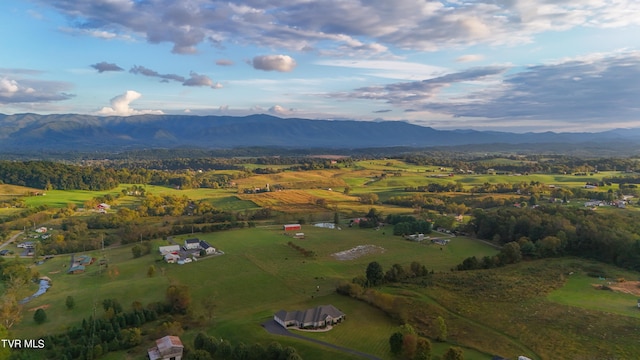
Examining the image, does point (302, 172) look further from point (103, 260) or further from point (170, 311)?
point (170, 311)

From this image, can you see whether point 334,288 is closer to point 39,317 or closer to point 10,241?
point 39,317

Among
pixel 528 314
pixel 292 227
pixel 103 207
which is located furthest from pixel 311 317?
pixel 103 207

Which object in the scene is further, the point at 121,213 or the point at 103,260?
the point at 121,213

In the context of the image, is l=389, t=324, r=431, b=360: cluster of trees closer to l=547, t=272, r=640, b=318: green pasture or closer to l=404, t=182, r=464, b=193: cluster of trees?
l=547, t=272, r=640, b=318: green pasture

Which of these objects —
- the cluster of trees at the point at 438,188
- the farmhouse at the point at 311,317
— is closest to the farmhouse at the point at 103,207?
the farmhouse at the point at 311,317

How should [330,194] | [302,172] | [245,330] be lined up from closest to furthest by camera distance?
1. [245,330]
2. [330,194]
3. [302,172]

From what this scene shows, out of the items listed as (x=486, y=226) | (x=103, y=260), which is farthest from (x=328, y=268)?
(x=103, y=260)

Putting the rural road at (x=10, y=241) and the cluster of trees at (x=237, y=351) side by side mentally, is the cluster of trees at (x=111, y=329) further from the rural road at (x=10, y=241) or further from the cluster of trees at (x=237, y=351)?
the rural road at (x=10, y=241)
